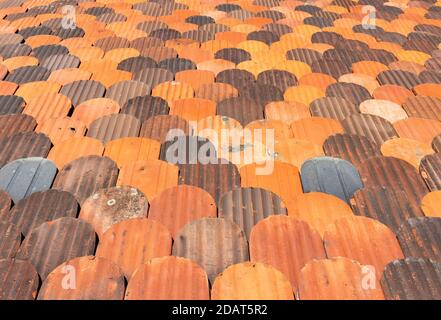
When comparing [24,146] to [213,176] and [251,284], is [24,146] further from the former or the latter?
[251,284]

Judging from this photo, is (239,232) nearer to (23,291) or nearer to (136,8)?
(23,291)

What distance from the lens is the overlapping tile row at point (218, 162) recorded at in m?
3.36

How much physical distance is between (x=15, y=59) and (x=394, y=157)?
5.77 meters

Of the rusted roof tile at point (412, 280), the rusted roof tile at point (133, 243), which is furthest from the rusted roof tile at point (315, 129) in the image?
the rusted roof tile at point (133, 243)

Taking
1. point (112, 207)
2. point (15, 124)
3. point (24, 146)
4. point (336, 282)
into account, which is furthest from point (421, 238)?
point (15, 124)

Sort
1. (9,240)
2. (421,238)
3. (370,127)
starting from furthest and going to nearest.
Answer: (370,127)
(421,238)
(9,240)

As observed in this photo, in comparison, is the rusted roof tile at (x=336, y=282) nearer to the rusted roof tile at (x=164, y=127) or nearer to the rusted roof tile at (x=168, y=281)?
the rusted roof tile at (x=168, y=281)

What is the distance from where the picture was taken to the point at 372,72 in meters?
6.54

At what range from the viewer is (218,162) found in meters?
4.55

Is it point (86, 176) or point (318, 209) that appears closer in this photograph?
point (318, 209)

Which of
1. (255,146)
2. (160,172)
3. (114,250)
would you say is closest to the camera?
(114,250)

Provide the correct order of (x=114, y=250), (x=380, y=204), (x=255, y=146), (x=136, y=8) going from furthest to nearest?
(x=136, y=8) → (x=255, y=146) → (x=380, y=204) → (x=114, y=250)

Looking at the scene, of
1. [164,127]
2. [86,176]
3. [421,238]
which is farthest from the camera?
[164,127]

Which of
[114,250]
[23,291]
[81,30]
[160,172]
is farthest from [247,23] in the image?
[23,291]
